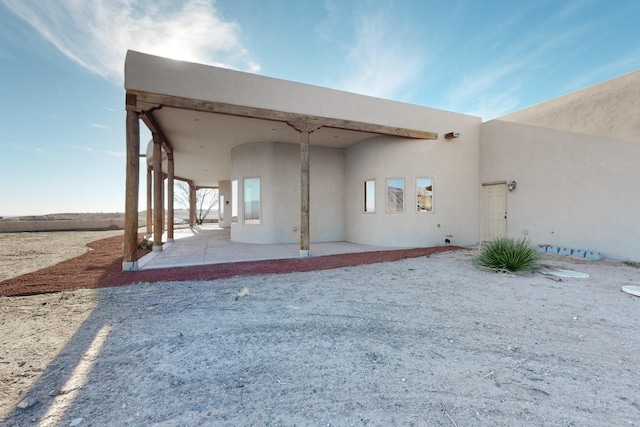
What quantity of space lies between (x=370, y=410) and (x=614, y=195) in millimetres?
8371

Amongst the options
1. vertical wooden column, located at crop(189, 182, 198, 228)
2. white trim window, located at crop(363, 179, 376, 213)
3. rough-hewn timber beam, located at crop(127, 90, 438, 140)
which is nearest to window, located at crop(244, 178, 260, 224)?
rough-hewn timber beam, located at crop(127, 90, 438, 140)

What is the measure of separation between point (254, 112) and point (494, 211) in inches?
329

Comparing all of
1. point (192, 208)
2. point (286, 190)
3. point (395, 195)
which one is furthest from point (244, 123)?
point (192, 208)

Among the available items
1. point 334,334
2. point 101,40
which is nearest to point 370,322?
point 334,334

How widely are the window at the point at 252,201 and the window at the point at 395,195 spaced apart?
467 centimetres

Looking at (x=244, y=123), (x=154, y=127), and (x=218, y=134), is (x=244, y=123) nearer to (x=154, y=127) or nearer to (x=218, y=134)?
(x=218, y=134)

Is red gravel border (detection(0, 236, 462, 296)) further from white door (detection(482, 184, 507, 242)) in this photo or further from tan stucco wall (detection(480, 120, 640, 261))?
tan stucco wall (detection(480, 120, 640, 261))

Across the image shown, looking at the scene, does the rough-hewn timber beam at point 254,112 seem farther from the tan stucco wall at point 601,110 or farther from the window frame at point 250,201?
the window frame at point 250,201

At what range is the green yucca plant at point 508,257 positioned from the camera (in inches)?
219

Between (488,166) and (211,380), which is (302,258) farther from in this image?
(488,166)

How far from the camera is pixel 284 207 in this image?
10.0 meters

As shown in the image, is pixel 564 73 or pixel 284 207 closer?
pixel 564 73

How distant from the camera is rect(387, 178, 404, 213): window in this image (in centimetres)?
920

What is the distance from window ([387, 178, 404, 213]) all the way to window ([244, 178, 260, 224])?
467 cm
